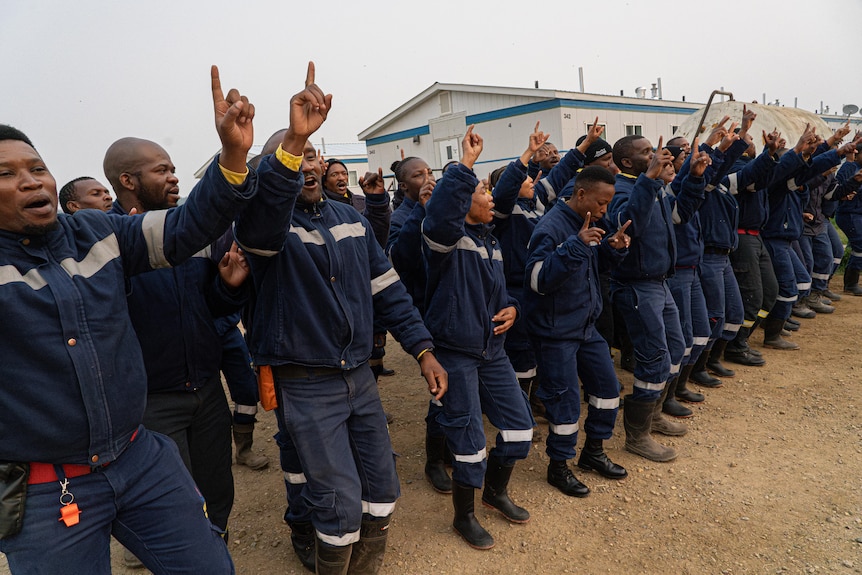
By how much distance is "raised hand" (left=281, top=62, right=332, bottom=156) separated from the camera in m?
1.99

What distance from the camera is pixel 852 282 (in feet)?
27.4

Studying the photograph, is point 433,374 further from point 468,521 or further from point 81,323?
point 81,323

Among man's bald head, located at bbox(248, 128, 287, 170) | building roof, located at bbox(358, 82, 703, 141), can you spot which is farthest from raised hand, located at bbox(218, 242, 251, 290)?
building roof, located at bbox(358, 82, 703, 141)

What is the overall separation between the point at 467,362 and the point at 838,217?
8424 mm

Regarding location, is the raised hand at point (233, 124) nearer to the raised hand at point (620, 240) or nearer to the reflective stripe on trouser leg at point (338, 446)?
the reflective stripe on trouser leg at point (338, 446)

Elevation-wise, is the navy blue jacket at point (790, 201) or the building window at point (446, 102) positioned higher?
the building window at point (446, 102)

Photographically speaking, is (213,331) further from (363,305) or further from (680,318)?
(680,318)

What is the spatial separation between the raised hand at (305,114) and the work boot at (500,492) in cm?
229

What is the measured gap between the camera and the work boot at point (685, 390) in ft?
16.0

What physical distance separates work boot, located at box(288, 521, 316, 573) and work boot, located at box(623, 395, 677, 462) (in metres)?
2.55

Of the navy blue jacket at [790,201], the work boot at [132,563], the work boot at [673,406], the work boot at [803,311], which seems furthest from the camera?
Result: the work boot at [803,311]

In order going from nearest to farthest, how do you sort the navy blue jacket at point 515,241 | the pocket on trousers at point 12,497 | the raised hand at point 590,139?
the pocket on trousers at point 12,497
the navy blue jacket at point 515,241
the raised hand at point 590,139

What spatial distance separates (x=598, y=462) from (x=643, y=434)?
0.54 m

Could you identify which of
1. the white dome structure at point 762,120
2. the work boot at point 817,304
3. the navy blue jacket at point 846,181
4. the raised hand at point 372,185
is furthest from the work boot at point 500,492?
the white dome structure at point 762,120
